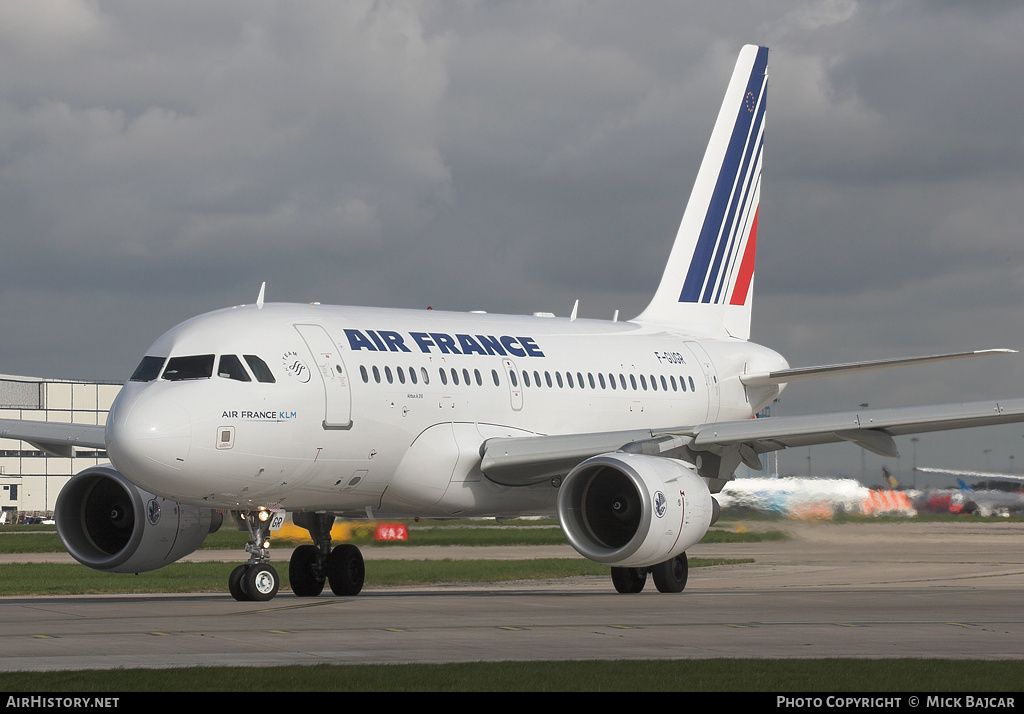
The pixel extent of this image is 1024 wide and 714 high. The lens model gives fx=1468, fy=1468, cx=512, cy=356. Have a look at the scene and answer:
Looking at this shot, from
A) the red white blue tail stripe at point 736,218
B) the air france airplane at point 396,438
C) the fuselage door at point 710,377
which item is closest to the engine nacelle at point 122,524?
the air france airplane at point 396,438

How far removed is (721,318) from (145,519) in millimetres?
14935

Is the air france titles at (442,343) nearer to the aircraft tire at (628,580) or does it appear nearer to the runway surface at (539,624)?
the runway surface at (539,624)

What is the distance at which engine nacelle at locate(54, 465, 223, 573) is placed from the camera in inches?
931

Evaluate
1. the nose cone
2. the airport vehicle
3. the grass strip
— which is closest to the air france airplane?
the nose cone

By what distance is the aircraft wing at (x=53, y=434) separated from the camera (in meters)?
24.8

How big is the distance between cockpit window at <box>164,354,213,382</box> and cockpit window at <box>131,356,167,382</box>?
0.56ft

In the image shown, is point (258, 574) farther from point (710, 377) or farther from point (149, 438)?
point (710, 377)

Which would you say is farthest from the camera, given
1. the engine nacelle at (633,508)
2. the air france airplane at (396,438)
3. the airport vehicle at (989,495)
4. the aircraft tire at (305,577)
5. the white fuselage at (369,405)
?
the airport vehicle at (989,495)

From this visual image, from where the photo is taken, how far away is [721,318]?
33.4 meters

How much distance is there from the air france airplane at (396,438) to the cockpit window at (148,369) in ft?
0.13

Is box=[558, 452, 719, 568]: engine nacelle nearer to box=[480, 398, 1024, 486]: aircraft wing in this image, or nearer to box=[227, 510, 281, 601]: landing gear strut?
box=[480, 398, 1024, 486]: aircraft wing
